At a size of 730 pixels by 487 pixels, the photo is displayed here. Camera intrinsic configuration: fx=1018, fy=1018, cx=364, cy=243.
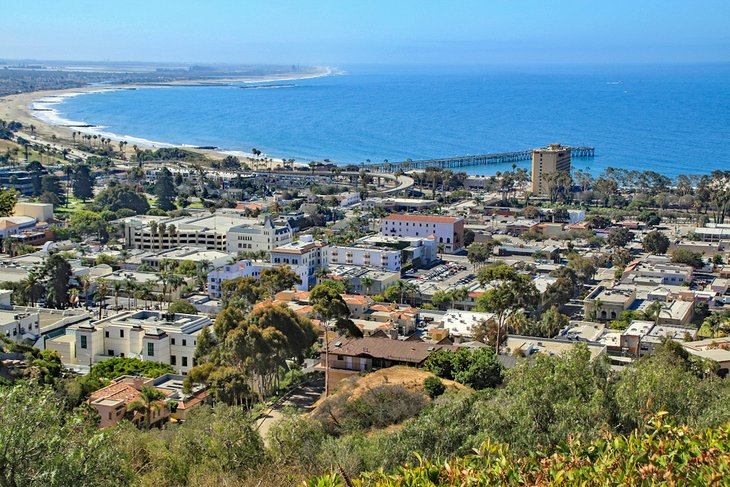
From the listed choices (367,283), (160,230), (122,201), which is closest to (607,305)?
(367,283)

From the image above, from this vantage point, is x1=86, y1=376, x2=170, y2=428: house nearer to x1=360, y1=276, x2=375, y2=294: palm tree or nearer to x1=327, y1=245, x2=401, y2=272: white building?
x1=360, y1=276, x2=375, y2=294: palm tree

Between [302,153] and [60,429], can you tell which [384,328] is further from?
[302,153]

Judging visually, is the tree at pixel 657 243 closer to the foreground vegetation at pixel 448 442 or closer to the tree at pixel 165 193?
the tree at pixel 165 193

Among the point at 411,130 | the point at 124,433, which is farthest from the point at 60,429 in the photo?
the point at 411,130

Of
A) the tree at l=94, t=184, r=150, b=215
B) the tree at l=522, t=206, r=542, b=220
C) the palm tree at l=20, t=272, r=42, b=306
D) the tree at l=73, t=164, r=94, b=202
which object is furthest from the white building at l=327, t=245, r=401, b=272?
the tree at l=73, t=164, r=94, b=202

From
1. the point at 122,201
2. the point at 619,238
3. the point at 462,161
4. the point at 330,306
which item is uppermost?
the point at 330,306

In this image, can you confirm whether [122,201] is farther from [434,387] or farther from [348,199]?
[434,387]
